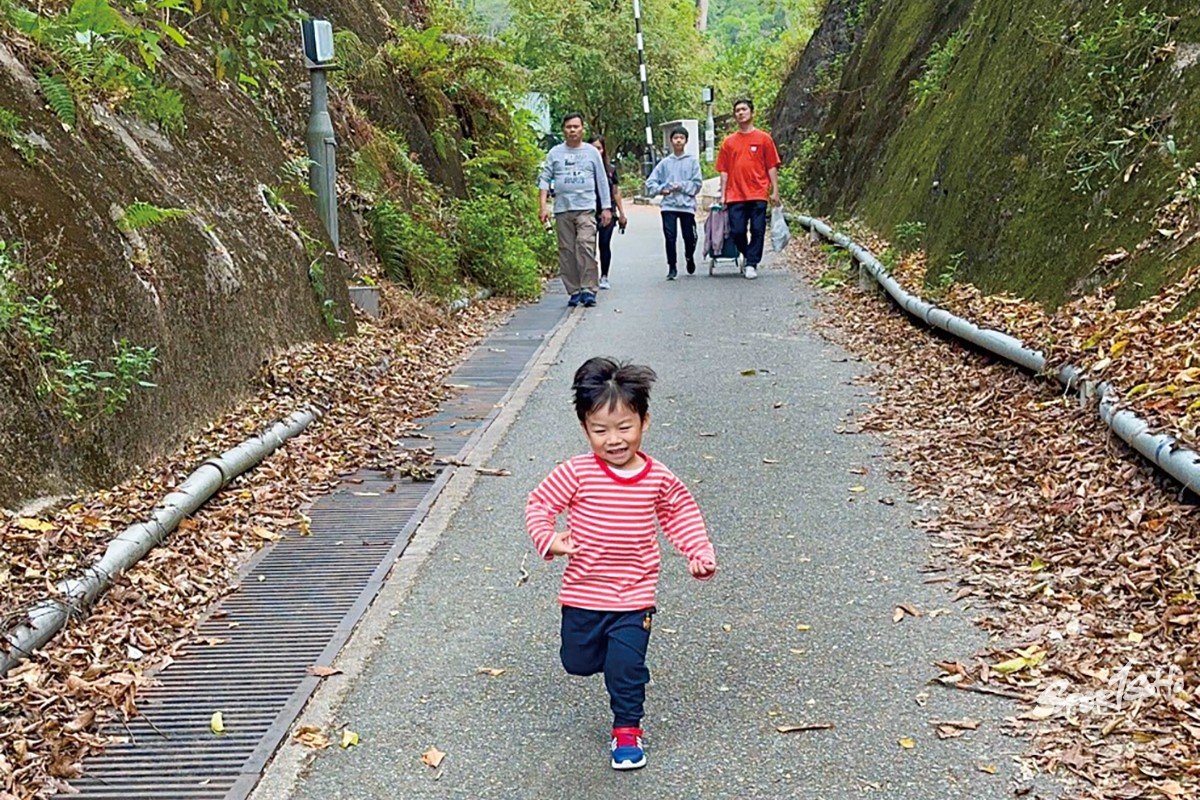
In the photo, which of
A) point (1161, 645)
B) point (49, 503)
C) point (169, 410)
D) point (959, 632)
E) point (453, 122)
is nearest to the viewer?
point (1161, 645)

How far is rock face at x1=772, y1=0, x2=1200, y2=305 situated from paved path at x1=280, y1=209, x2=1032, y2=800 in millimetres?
2258

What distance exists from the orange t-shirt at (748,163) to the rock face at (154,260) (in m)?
6.07

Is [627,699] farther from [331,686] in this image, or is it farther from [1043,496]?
[1043,496]

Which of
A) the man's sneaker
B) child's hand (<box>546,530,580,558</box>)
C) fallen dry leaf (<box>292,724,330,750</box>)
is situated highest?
child's hand (<box>546,530,580,558</box>)

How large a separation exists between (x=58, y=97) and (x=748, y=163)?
9.80m

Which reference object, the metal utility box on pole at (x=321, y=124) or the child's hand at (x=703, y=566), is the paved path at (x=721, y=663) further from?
the metal utility box on pole at (x=321, y=124)

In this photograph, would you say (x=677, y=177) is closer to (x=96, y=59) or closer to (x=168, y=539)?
(x=96, y=59)

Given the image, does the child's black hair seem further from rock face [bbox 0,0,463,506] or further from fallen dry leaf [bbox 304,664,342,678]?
rock face [bbox 0,0,463,506]

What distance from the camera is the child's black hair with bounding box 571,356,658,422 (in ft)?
13.4

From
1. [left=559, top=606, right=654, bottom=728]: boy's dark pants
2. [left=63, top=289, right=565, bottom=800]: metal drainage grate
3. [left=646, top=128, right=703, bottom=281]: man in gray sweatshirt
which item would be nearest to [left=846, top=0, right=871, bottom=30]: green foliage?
[left=646, top=128, right=703, bottom=281]: man in gray sweatshirt

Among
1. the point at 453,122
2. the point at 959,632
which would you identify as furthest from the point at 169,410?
the point at 453,122

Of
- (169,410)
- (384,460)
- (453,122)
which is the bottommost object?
(384,460)

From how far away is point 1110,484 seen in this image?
5.94 meters

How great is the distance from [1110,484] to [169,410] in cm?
470
